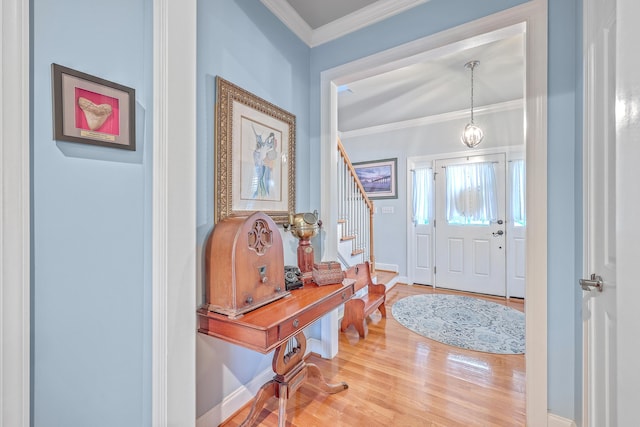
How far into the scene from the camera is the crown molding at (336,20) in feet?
6.11

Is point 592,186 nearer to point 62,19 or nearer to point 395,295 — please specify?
point 62,19

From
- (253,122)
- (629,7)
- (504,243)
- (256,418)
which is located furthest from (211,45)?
(504,243)

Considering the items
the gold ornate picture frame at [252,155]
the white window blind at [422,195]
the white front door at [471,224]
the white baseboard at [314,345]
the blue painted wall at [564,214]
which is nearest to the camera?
the blue painted wall at [564,214]

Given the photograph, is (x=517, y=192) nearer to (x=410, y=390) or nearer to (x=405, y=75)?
(x=405, y=75)

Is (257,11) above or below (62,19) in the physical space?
above

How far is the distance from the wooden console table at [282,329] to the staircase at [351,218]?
1.27 meters

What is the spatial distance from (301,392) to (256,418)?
36 centimetres

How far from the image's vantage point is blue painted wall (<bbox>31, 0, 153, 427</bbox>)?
0.85 metres

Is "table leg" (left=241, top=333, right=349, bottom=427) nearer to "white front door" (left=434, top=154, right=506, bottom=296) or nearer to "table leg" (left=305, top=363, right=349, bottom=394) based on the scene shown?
"table leg" (left=305, top=363, right=349, bottom=394)

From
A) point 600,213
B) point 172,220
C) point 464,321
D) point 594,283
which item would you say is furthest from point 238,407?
point 464,321

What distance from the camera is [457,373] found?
2.02 m

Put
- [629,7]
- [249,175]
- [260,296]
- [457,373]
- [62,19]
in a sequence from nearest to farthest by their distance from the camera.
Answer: [629,7] < [62,19] < [260,296] < [249,175] < [457,373]
